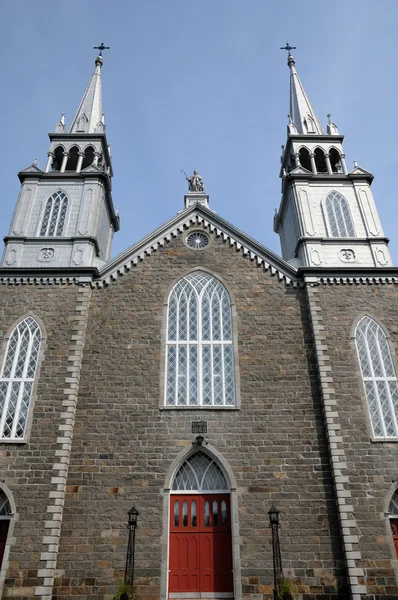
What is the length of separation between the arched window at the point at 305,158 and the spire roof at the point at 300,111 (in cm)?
118

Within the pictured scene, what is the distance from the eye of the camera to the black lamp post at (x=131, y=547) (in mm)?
11328

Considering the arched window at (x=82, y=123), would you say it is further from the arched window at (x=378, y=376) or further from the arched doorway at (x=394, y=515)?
the arched doorway at (x=394, y=515)

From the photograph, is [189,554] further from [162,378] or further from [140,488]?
[162,378]

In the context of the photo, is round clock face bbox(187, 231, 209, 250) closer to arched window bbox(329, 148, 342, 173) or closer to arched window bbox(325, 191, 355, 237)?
arched window bbox(325, 191, 355, 237)

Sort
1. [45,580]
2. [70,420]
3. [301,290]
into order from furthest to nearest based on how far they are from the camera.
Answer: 1. [301,290]
2. [70,420]
3. [45,580]

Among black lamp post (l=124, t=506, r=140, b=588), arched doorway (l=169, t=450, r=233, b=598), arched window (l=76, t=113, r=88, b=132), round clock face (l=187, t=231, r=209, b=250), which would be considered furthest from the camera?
arched window (l=76, t=113, r=88, b=132)

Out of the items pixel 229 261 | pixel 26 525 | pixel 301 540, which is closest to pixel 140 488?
pixel 26 525

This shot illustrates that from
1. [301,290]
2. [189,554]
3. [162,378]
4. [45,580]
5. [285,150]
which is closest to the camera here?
[45,580]

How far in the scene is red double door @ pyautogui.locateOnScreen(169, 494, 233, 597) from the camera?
11.6 meters

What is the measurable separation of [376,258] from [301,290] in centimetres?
308

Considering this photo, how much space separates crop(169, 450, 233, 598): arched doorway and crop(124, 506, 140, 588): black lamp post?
0.98 metres

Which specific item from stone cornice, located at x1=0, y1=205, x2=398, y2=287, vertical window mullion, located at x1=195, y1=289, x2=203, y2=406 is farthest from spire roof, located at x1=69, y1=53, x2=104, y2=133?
vertical window mullion, located at x1=195, y1=289, x2=203, y2=406

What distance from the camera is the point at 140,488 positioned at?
40.6 feet

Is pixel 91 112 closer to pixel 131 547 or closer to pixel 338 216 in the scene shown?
pixel 338 216
